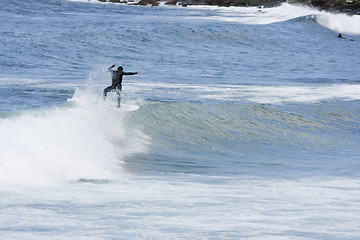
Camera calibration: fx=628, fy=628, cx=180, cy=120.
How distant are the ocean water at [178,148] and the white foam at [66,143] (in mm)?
41

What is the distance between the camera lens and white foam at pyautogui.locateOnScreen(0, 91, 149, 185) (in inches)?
414

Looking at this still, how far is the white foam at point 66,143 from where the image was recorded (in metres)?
10.5

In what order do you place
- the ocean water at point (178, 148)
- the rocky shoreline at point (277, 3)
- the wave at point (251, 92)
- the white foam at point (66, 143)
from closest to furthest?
the ocean water at point (178, 148)
the white foam at point (66, 143)
the wave at point (251, 92)
the rocky shoreline at point (277, 3)

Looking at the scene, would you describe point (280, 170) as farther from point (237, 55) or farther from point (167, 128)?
point (237, 55)

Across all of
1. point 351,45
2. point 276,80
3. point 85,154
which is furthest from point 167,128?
point 351,45

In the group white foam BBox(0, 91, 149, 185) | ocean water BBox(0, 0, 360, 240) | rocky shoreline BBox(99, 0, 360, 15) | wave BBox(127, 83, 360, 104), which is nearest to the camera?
ocean water BBox(0, 0, 360, 240)

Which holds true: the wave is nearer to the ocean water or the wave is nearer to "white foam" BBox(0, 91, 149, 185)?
the ocean water

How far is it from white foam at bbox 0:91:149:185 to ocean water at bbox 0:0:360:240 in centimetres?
4

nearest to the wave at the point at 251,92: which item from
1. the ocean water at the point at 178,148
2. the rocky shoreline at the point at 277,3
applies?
the ocean water at the point at 178,148

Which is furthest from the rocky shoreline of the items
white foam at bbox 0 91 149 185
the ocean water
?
→ white foam at bbox 0 91 149 185

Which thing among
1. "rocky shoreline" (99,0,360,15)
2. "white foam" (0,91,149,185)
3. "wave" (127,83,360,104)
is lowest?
"wave" (127,83,360,104)

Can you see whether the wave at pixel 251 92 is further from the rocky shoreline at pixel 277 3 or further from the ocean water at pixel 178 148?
the rocky shoreline at pixel 277 3

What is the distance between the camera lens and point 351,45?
44.6 meters

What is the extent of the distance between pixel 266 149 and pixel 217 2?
328ft
